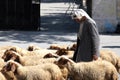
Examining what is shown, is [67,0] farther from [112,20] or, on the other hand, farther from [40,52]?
[40,52]

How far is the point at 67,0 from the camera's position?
53.8 m

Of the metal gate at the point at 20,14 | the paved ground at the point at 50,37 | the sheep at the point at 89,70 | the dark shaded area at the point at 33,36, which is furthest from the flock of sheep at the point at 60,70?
the metal gate at the point at 20,14

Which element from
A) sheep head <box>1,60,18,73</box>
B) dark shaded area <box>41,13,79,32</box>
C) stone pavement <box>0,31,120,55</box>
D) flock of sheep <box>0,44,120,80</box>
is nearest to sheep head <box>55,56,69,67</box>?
flock of sheep <box>0,44,120,80</box>

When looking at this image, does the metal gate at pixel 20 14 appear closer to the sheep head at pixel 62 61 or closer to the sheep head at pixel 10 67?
the sheep head at pixel 62 61

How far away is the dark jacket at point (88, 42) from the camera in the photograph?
1059 centimetres

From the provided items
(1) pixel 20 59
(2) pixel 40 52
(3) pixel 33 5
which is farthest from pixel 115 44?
(1) pixel 20 59

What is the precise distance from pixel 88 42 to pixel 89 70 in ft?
2.03

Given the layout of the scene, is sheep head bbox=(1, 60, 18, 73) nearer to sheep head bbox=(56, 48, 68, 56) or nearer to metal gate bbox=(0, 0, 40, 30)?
sheep head bbox=(56, 48, 68, 56)

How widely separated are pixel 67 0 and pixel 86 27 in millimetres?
43312

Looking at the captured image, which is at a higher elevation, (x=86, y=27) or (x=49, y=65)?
(x=86, y=27)

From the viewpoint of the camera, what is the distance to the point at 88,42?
1077 centimetres

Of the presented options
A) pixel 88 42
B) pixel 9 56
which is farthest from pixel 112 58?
pixel 9 56

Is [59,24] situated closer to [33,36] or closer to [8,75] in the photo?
[33,36]

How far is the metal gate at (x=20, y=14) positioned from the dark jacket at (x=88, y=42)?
1460cm
